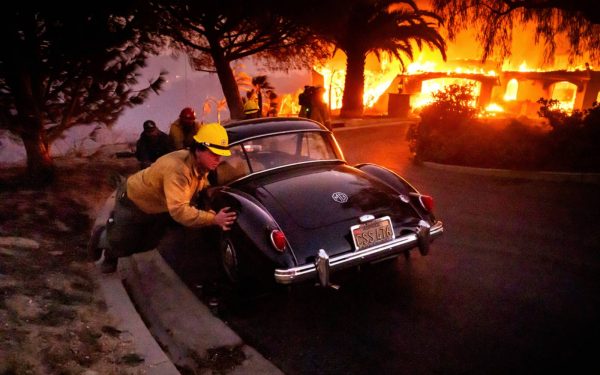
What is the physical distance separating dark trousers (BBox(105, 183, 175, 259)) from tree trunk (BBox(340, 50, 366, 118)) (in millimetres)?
18593

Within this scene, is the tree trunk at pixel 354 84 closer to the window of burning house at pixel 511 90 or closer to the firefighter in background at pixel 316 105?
the firefighter in background at pixel 316 105

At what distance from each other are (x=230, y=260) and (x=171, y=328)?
81 cm

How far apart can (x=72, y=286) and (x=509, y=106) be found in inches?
1079

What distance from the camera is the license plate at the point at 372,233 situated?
3.67 metres

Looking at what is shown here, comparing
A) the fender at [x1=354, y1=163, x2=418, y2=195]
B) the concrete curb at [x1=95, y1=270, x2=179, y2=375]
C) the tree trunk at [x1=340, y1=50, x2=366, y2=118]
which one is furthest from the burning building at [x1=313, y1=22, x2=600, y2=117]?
the concrete curb at [x1=95, y1=270, x2=179, y2=375]

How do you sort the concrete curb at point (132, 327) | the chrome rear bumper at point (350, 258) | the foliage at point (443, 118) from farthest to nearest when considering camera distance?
the foliage at point (443, 118) < the chrome rear bumper at point (350, 258) < the concrete curb at point (132, 327)

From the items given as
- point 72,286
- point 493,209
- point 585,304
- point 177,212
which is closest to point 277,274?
point 177,212

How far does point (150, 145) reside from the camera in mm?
6719

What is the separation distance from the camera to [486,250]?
512 cm

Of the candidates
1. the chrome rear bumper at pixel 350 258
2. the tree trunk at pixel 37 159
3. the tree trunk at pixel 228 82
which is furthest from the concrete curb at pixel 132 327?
the tree trunk at pixel 228 82

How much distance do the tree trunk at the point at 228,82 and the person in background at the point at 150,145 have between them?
1064 cm

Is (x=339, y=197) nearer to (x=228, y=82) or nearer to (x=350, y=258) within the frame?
(x=350, y=258)

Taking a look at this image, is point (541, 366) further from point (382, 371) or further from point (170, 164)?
point (170, 164)

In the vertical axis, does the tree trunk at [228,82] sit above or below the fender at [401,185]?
above
